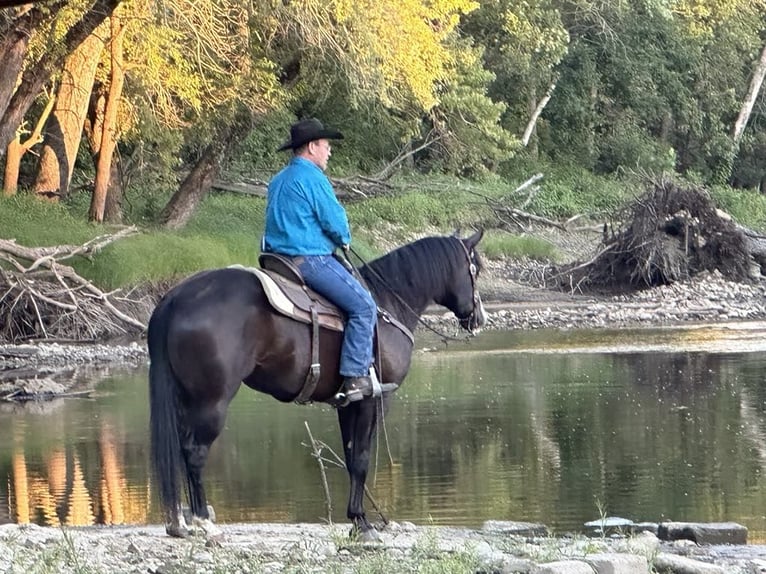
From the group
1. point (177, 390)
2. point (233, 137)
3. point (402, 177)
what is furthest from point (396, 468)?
point (402, 177)

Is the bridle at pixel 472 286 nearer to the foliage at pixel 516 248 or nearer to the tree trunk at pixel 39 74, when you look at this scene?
the tree trunk at pixel 39 74

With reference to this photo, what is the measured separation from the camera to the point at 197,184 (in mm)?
31516

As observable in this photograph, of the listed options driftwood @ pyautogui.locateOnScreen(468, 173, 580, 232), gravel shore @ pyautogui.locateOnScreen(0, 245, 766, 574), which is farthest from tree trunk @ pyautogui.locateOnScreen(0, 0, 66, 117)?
driftwood @ pyautogui.locateOnScreen(468, 173, 580, 232)

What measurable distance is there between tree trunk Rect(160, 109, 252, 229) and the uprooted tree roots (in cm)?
807

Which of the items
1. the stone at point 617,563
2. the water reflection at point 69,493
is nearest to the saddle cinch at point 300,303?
the water reflection at point 69,493

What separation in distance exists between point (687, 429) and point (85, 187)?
20.7m

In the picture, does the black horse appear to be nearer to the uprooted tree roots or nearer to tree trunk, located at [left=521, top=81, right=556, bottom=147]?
the uprooted tree roots

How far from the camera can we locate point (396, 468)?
12.8 meters

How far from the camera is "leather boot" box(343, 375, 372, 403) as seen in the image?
926 centimetres

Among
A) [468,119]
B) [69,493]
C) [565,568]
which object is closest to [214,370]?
[565,568]

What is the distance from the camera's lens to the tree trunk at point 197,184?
31250mm

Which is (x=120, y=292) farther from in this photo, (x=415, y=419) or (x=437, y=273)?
(x=437, y=273)

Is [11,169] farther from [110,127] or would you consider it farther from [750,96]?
[750,96]

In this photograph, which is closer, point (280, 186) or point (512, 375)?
point (280, 186)
